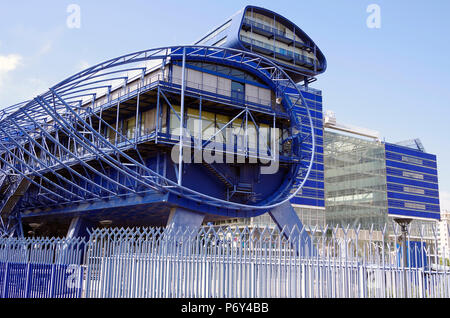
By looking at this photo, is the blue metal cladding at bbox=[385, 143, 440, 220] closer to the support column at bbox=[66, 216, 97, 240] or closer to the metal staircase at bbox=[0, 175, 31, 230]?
the support column at bbox=[66, 216, 97, 240]

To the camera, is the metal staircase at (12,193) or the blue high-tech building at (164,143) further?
the metal staircase at (12,193)

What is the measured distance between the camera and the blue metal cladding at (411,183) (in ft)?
440

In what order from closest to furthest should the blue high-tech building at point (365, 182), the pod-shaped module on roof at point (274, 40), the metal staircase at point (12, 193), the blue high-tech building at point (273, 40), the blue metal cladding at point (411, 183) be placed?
the metal staircase at point (12, 193), the blue high-tech building at point (273, 40), the pod-shaped module on roof at point (274, 40), the blue high-tech building at point (365, 182), the blue metal cladding at point (411, 183)

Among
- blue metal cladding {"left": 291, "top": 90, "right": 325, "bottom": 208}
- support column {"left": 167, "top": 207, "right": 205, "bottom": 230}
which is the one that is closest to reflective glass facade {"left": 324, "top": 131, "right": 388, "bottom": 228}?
blue metal cladding {"left": 291, "top": 90, "right": 325, "bottom": 208}

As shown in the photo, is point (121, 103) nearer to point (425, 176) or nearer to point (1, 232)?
point (1, 232)

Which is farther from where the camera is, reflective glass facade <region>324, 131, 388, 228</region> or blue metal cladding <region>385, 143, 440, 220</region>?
blue metal cladding <region>385, 143, 440, 220</region>

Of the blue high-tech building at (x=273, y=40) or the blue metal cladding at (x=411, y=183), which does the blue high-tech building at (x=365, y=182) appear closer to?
the blue metal cladding at (x=411, y=183)

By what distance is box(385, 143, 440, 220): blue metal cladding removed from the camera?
13425 cm

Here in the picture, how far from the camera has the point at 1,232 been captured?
4950 centimetres

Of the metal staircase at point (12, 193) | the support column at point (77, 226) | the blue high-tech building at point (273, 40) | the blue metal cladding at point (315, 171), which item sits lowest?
the support column at point (77, 226)

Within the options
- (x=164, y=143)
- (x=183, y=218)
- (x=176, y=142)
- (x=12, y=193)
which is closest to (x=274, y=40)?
(x=12, y=193)

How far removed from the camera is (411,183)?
13925cm

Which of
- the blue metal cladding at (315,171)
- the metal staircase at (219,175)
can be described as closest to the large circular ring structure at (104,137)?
the metal staircase at (219,175)
